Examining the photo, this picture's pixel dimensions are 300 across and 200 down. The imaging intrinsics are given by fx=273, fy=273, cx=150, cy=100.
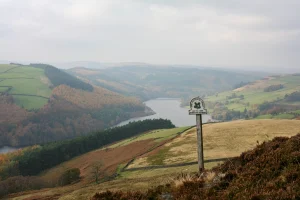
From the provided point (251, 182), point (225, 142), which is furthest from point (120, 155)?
point (251, 182)

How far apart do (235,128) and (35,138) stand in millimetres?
151254

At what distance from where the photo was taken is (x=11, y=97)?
196 meters

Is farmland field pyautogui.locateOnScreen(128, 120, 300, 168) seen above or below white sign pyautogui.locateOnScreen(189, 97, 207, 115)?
Result: below

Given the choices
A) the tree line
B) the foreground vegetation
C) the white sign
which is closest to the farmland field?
the white sign

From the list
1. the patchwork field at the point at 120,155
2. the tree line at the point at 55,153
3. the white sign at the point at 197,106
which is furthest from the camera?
the tree line at the point at 55,153

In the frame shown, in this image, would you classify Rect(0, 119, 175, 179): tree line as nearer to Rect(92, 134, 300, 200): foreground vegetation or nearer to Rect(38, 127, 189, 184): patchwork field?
Rect(38, 127, 189, 184): patchwork field

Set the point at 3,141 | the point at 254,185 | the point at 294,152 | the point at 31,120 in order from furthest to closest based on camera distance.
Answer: the point at 31,120, the point at 3,141, the point at 294,152, the point at 254,185

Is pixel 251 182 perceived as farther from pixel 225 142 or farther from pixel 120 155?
pixel 120 155

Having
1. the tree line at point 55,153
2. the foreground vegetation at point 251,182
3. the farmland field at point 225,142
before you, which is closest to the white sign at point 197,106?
the foreground vegetation at point 251,182

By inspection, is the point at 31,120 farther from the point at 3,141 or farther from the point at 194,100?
the point at 194,100

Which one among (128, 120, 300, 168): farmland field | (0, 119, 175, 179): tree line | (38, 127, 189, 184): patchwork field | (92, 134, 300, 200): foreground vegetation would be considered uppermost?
(92, 134, 300, 200): foreground vegetation

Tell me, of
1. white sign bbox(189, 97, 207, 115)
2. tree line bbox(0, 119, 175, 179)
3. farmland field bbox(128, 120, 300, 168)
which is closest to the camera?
white sign bbox(189, 97, 207, 115)

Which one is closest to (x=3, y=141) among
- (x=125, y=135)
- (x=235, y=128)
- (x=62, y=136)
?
(x=62, y=136)

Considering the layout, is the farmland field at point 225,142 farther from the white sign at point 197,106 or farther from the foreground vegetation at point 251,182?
the foreground vegetation at point 251,182
